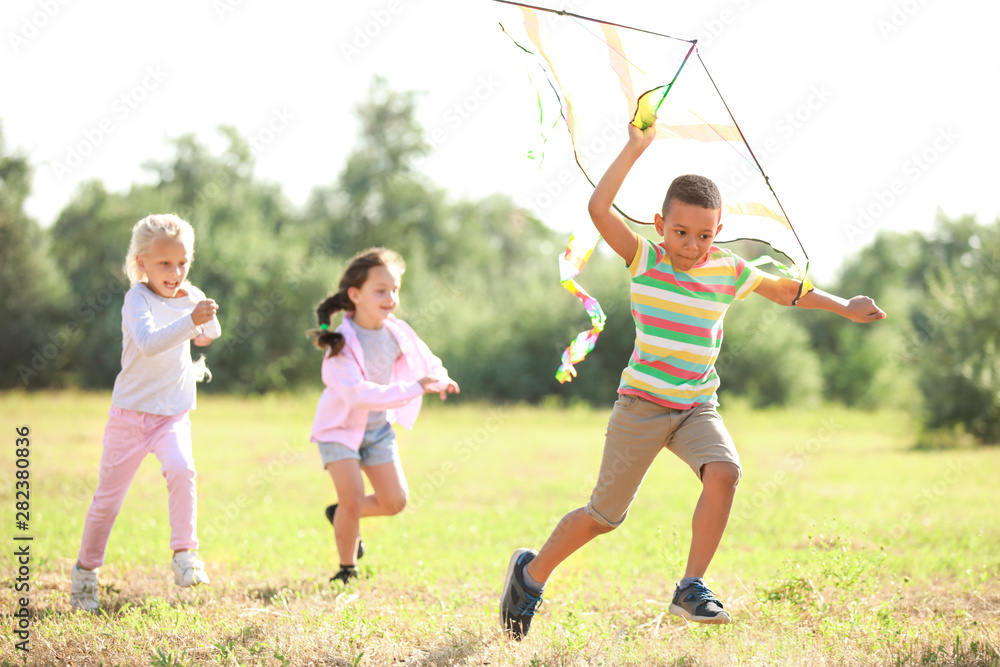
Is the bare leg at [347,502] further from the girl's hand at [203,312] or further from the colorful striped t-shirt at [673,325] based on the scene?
the colorful striped t-shirt at [673,325]

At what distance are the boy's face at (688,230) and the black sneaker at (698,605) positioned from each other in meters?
1.40

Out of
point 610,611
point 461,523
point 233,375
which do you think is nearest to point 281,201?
point 233,375

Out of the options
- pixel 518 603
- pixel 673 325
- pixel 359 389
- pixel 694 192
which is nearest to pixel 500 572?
pixel 518 603

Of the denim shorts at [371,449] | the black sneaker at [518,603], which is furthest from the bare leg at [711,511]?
the denim shorts at [371,449]

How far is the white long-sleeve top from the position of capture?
4379mm

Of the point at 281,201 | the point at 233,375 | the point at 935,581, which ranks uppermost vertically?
the point at 281,201

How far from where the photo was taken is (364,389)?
4812 millimetres

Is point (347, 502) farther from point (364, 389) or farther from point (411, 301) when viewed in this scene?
point (411, 301)

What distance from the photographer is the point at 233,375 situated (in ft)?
105

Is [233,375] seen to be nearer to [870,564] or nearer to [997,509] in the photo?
[997,509]

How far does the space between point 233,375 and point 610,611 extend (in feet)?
96.4

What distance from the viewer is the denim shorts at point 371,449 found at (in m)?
5.02

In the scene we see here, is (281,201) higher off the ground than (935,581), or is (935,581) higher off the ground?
(281,201)

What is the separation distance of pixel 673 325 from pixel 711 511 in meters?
0.84
